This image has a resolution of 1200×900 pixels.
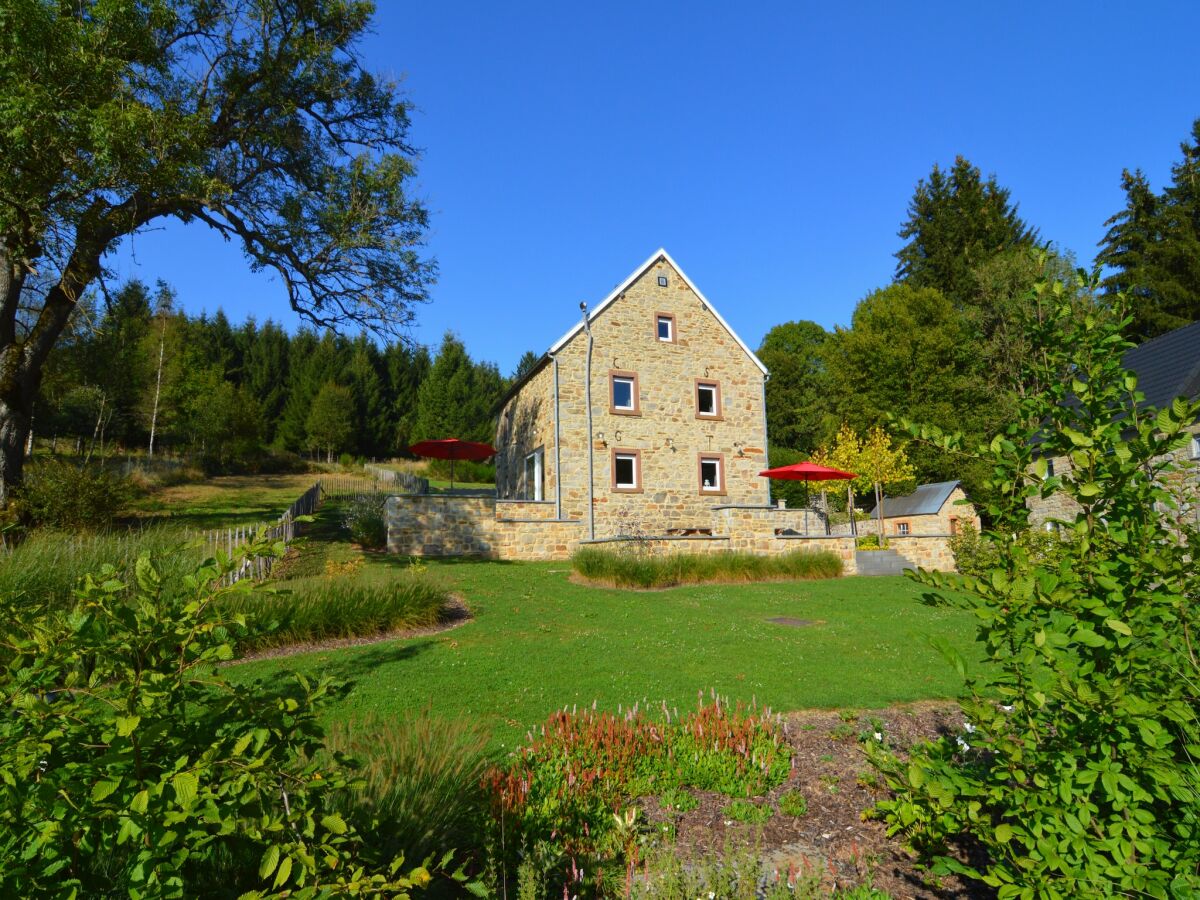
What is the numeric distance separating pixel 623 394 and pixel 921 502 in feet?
58.6

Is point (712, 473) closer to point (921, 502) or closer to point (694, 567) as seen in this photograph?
→ point (694, 567)

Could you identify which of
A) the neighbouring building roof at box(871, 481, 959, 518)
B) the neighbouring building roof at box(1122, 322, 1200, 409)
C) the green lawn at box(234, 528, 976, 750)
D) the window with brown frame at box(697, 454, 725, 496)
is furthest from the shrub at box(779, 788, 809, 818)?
the neighbouring building roof at box(871, 481, 959, 518)

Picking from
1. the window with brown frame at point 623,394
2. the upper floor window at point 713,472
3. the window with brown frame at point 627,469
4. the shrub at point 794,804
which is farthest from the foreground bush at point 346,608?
the upper floor window at point 713,472

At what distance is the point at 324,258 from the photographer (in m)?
15.0

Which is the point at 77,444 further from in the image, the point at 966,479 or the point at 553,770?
the point at 966,479

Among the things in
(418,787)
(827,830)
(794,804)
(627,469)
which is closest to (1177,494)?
(827,830)

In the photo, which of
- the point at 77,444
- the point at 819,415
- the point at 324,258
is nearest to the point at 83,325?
the point at 77,444

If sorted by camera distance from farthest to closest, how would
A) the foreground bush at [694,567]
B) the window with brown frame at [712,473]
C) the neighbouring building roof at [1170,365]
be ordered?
the window with brown frame at [712,473], the neighbouring building roof at [1170,365], the foreground bush at [694,567]

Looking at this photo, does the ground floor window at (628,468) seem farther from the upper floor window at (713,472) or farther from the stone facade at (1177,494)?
the stone facade at (1177,494)

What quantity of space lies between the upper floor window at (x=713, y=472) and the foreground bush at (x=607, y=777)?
55.8 feet

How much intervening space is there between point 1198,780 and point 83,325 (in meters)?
34.9

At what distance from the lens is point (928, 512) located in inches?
1147

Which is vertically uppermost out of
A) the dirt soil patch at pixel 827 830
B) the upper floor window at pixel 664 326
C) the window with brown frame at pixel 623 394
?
the upper floor window at pixel 664 326

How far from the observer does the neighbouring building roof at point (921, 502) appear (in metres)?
29.2
